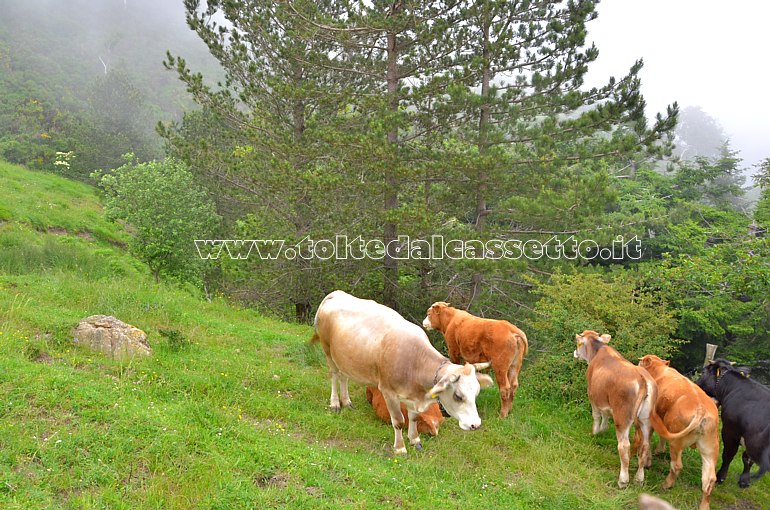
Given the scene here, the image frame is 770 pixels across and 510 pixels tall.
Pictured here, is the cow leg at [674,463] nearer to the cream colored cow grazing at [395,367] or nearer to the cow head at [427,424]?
the cream colored cow grazing at [395,367]

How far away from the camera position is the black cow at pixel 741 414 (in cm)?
575

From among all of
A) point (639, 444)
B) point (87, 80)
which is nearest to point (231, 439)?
point (639, 444)

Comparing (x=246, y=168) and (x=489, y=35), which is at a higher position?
(x=489, y=35)

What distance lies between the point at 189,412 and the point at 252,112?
43.6ft

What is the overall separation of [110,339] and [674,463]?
27.7 feet

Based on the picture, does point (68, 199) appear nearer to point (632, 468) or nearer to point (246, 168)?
point (246, 168)

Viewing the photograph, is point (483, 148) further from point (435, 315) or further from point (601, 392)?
point (601, 392)

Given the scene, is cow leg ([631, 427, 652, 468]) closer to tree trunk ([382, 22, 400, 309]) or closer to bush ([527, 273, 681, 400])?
bush ([527, 273, 681, 400])

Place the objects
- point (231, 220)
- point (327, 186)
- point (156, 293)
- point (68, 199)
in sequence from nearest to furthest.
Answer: point (156, 293) < point (327, 186) < point (231, 220) < point (68, 199)

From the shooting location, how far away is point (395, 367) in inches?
244

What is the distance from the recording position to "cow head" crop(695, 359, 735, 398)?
6734 mm

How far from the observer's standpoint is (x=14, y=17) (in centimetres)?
8175

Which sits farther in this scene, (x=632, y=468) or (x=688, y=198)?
(x=688, y=198)

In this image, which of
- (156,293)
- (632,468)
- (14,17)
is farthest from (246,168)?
(14,17)
